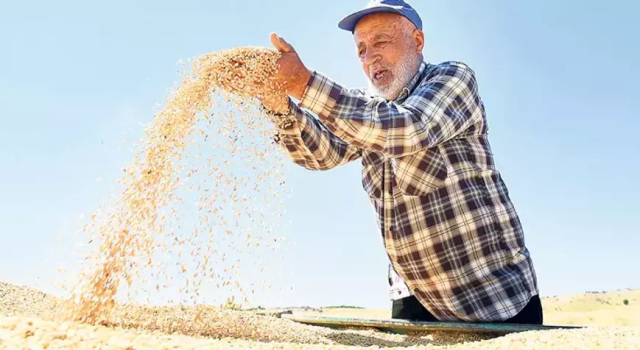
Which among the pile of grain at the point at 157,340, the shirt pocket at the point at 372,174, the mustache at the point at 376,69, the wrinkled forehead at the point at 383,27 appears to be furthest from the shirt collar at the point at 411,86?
the pile of grain at the point at 157,340

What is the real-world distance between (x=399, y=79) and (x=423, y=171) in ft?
1.87

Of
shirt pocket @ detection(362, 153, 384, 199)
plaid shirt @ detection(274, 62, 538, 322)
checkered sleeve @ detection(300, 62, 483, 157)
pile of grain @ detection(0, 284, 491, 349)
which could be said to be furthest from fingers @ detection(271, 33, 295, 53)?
pile of grain @ detection(0, 284, 491, 349)

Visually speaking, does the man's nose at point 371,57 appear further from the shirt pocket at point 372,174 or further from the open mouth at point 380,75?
the shirt pocket at point 372,174

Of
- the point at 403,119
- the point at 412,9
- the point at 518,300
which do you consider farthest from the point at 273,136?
the point at 518,300

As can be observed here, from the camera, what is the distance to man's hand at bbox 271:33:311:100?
2.34 metres

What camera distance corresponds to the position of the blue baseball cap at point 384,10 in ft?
9.57

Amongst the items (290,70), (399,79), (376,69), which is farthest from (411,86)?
(290,70)

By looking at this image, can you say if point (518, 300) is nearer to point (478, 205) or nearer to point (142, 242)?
point (478, 205)

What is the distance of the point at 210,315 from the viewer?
9.27 ft

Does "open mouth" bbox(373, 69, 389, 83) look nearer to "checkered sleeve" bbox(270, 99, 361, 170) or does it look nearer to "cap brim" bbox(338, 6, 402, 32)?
"cap brim" bbox(338, 6, 402, 32)

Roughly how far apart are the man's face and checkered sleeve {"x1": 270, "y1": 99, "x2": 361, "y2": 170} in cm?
40

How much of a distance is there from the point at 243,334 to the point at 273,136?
0.97 metres

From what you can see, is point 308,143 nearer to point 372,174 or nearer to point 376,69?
point 372,174

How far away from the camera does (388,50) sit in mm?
2975
